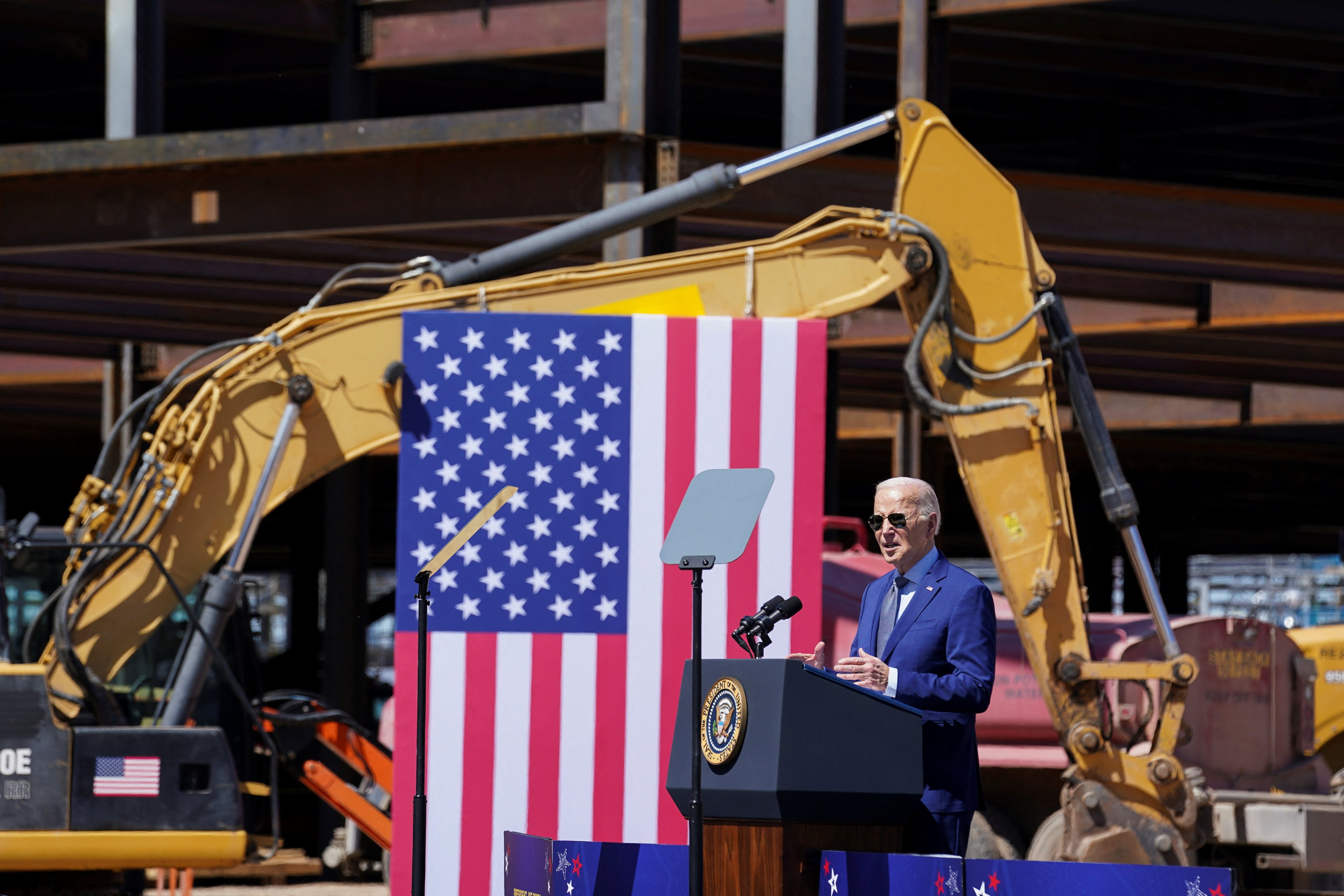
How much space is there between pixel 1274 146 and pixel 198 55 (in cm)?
1519

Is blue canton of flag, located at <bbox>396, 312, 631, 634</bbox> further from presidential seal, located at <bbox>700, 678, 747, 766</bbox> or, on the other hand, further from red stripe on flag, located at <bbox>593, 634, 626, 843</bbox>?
presidential seal, located at <bbox>700, 678, 747, 766</bbox>

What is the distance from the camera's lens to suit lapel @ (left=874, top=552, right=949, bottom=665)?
557cm

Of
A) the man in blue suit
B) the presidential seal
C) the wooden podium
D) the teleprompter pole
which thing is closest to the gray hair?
the man in blue suit

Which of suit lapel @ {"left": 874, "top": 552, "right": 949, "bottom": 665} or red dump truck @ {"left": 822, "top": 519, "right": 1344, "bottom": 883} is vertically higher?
suit lapel @ {"left": 874, "top": 552, "right": 949, "bottom": 665}

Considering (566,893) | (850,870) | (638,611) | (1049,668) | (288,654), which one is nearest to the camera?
(850,870)

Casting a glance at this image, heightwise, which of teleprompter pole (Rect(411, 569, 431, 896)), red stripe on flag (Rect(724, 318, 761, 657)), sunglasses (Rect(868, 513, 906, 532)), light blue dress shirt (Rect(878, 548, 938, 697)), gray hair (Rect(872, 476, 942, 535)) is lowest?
teleprompter pole (Rect(411, 569, 431, 896))

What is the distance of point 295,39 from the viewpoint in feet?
65.1

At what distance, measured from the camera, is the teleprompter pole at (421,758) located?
591 centimetres

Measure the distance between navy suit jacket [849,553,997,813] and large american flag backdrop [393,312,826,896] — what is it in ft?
9.96

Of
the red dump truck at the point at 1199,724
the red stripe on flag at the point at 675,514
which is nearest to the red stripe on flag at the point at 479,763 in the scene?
the red stripe on flag at the point at 675,514

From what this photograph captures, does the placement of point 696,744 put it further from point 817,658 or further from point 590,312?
point 590,312

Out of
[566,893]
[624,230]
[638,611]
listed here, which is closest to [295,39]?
[624,230]

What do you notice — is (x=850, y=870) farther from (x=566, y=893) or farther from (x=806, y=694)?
(x=566, y=893)

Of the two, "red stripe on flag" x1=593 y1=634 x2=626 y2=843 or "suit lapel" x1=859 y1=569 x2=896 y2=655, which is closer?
"suit lapel" x1=859 y1=569 x2=896 y2=655
